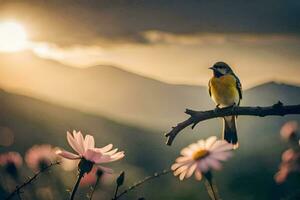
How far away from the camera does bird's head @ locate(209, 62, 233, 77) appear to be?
85.3 inches

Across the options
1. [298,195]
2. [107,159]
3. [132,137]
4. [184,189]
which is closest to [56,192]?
[107,159]

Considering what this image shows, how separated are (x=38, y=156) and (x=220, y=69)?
2.80 feet

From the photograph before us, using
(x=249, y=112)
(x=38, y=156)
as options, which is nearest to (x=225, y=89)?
(x=38, y=156)

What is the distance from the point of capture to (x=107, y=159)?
0.89m

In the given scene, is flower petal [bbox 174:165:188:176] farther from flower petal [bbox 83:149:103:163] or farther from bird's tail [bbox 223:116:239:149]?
bird's tail [bbox 223:116:239:149]

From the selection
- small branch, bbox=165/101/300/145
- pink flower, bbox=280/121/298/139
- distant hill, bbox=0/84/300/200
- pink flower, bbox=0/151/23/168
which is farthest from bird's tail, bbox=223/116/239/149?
distant hill, bbox=0/84/300/200

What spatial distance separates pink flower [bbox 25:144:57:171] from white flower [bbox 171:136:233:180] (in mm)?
702

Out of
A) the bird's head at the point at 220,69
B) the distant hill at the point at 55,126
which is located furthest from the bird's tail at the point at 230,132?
the distant hill at the point at 55,126

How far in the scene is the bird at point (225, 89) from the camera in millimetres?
2025

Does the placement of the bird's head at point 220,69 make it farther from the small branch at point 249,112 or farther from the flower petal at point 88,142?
the flower petal at point 88,142

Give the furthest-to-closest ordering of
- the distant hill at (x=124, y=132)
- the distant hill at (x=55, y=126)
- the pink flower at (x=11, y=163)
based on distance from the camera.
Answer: the distant hill at (x=55, y=126) < the distant hill at (x=124, y=132) < the pink flower at (x=11, y=163)

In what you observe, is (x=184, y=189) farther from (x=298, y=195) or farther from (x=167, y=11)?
(x=298, y=195)

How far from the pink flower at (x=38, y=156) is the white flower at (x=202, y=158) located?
2.30ft

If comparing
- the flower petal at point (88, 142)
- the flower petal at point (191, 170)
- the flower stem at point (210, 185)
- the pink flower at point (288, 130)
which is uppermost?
the pink flower at point (288, 130)
